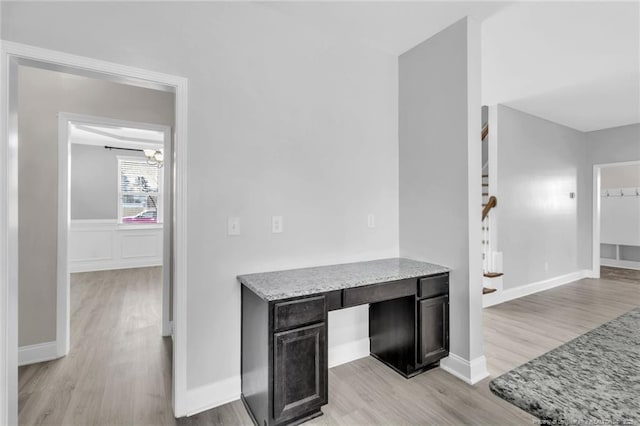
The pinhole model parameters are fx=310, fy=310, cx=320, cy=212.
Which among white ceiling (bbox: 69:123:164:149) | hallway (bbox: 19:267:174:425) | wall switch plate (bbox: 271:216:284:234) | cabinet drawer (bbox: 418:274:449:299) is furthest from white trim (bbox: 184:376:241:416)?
white ceiling (bbox: 69:123:164:149)

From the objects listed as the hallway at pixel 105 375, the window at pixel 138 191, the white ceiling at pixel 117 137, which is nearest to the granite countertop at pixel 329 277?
the hallway at pixel 105 375

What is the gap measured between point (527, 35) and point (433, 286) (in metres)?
2.26

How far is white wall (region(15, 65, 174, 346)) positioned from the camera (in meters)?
2.57

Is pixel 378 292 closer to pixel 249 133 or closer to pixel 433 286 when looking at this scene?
pixel 433 286

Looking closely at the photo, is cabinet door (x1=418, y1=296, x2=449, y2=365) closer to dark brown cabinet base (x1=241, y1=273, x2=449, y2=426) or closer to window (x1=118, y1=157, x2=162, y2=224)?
dark brown cabinet base (x1=241, y1=273, x2=449, y2=426)

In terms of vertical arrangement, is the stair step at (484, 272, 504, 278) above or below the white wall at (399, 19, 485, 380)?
below

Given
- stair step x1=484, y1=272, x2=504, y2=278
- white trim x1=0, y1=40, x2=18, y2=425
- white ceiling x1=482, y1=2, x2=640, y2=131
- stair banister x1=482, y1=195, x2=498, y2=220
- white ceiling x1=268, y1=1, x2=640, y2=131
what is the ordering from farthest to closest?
1. stair banister x1=482, y1=195, x2=498, y2=220
2. stair step x1=484, y1=272, x2=504, y2=278
3. white ceiling x1=482, y1=2, x2=640, y2=131
4. white ceiling x1=268, y1=1, x2=640, y2=131
5. white trim x1=0, y1=40, x2=18, y2=425

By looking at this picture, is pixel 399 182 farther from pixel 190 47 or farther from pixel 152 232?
pixel 152 232

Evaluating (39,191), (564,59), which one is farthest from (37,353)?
(564,59)

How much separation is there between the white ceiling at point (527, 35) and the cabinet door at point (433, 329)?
212cm

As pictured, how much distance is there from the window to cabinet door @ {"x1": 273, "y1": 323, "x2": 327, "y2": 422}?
660 cm

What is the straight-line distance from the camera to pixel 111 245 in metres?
6.55

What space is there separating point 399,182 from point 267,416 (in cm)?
210

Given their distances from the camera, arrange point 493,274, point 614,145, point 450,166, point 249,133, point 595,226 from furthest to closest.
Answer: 1. point 595,226
2. point 614,145
3. point 493,274
4. point 450,166
5. point 249,133
